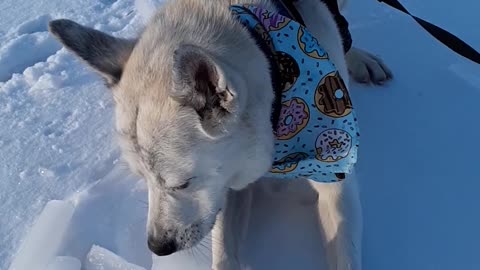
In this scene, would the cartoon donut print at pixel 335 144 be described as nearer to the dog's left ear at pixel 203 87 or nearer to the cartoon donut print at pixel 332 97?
the cartoon donut print at pixel 332 97

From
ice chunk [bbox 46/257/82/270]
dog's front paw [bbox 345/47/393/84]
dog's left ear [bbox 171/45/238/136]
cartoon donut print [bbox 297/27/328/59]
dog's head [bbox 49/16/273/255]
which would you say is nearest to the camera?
dog's left ear [bbox 171/45/238/136]

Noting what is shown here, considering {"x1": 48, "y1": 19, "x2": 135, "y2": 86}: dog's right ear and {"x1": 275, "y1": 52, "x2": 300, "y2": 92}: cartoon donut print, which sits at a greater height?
{"x1": 275, "y1": 52, "x2": 300, "y2": 92}: cartoon donut print

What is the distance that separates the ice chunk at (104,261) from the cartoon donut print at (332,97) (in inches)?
30.3

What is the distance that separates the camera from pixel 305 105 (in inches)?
78.1

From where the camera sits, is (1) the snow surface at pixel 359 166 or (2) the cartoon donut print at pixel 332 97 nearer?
(2) the cartoon donut print at pixel 332 97

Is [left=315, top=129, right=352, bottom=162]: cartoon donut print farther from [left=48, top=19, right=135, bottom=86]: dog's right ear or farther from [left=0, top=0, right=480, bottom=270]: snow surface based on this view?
[left=48, top=19, right=135, bottom=86]: dog's right ear

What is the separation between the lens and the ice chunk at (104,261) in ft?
6.79

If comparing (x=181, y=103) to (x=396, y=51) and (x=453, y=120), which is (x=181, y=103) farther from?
(x=396, y=51)

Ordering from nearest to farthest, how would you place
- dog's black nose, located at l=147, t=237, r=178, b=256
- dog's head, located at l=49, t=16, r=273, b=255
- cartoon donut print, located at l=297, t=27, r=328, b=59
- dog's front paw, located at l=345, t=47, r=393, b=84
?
dog's head, located at l=49, t=16, r=273, b=255 → dog's black nose, located at l=147, t=237, r=178, b=256 → cartoon donut print, located at l=297, t=27, r=328, b=59 → dog's front paw, located at l=345, t=47, r=393, b=84

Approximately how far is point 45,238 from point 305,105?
98 centimetres

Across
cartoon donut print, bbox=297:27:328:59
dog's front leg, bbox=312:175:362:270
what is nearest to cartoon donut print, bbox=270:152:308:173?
dog's front leg, bbox=312:175:362:270

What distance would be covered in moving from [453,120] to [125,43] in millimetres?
1326

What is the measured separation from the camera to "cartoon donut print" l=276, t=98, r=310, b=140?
1964mm

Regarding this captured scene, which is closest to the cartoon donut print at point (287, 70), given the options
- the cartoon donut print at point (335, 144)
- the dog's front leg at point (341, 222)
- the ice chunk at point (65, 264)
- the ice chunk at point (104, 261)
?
the cartoon donut print at point (335, 144)
